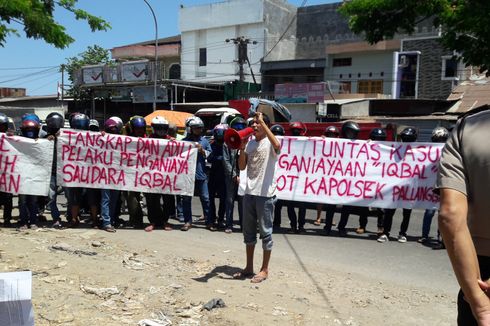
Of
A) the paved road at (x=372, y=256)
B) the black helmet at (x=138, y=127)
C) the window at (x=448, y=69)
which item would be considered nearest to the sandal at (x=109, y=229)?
the black helmet at (x=138, y=127)

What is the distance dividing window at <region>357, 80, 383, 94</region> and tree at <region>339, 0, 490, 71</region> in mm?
23778

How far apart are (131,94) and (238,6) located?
44.6 ft

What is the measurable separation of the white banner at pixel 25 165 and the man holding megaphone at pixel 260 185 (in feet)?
12.9

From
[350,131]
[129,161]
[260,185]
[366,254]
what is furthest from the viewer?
[350,131]

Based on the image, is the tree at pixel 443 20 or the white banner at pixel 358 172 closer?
the white banner at pixel 358 172

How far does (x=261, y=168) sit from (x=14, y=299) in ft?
10.6

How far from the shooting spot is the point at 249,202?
17.5ft

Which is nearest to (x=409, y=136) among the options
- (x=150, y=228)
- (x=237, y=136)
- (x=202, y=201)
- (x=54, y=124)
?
(x=202, y=201)

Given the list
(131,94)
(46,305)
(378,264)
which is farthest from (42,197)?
(131,94)

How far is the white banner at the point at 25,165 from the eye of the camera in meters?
7.65

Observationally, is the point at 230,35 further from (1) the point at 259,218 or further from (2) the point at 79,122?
(1) the point at 259,218

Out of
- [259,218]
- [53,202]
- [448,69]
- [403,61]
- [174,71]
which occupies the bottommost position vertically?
[53,202]

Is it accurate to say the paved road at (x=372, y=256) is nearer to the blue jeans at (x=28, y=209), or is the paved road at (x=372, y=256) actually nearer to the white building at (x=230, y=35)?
the blue jeans at (x=28, y=209)

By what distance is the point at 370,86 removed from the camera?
34.1 m
